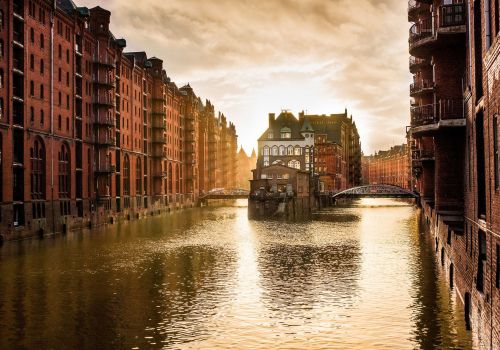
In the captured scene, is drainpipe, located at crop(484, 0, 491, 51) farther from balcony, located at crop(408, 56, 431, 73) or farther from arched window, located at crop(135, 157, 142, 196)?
arched window, located at crop(135, 157, 142, 196)

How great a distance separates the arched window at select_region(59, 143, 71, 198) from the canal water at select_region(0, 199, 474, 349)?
1337cm

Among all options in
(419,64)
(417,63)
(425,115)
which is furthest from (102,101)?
(425,115)

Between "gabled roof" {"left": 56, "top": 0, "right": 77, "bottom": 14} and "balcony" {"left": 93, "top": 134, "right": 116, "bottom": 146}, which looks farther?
"balcony" {"left": 93, "top": 134, "right": 116, "bottom": 146}

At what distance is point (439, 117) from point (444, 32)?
4.84m

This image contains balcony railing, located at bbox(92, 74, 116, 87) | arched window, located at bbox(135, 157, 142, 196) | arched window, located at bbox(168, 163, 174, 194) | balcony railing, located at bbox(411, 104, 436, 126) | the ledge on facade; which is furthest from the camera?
arched window, located at bbox(168, 163, 174, 194)

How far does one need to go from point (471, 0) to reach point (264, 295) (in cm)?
1473

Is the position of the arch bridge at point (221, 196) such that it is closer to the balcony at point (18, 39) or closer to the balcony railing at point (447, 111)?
the balcony at point (18, 39)

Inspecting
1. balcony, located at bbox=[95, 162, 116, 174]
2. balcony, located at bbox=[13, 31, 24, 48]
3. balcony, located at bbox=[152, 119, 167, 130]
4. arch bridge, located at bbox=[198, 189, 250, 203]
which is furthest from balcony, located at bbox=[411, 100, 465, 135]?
arch bridge, located at bbox=[198, 189, 250, 203]

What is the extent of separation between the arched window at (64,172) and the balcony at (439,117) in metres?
38.2

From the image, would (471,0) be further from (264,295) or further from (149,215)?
(149,215)

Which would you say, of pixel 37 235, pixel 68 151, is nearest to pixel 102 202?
pixel 68 151

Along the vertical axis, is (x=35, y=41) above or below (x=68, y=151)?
above

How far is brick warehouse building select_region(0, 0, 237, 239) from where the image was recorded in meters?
48.7

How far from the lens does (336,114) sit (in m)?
187
